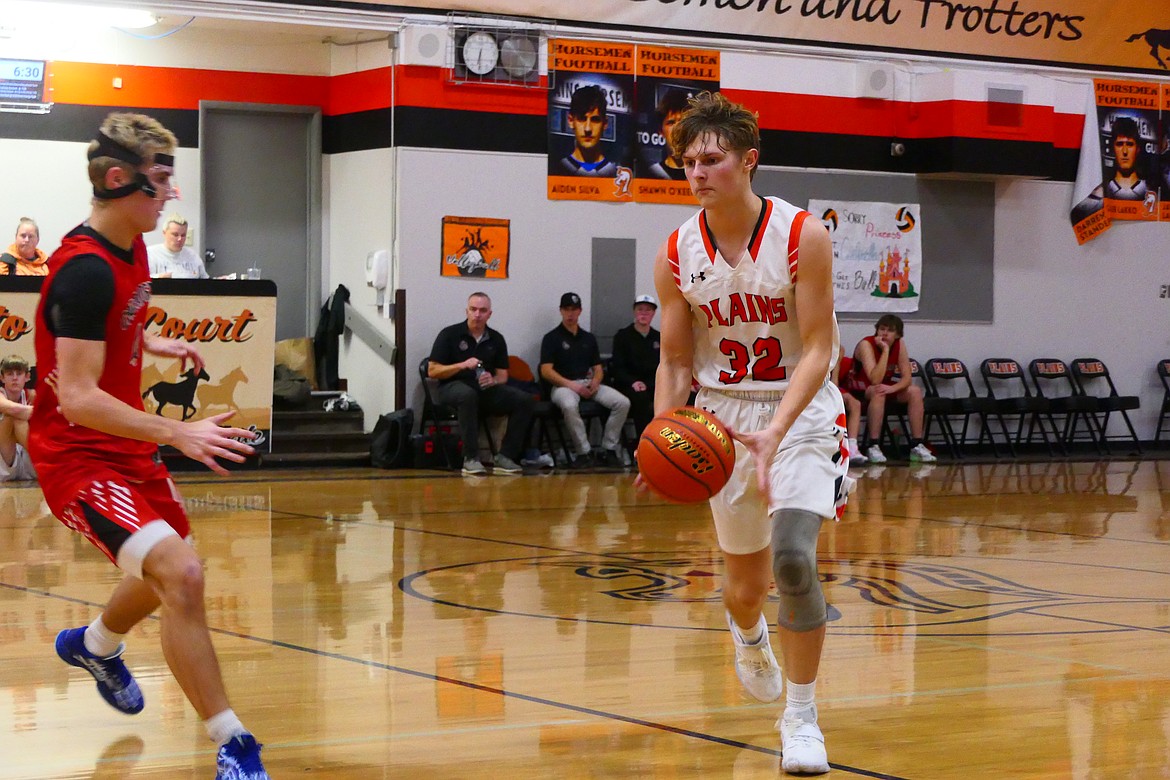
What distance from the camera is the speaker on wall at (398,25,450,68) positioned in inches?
497

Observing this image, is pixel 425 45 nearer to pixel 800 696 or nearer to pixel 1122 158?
pixel 1122 158

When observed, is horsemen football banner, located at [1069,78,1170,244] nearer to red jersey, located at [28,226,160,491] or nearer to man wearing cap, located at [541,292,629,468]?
man wearing cap, located at [541,292,629,468]

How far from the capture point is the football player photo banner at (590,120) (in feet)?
43.5

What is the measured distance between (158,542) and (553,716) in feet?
4.35

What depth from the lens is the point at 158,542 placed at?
3.47 metres

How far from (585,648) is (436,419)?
7312 mm

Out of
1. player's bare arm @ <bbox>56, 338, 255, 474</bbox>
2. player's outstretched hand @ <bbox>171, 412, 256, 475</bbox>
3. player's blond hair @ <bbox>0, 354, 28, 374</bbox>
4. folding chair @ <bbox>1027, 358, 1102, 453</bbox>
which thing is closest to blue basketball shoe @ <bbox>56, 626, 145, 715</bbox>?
player's bare arm @ <bbox>56, 338, 255, 474</bbox>

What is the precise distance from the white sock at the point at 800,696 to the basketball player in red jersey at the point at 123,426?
1361mm

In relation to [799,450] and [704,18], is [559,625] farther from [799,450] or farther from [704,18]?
[704,18]

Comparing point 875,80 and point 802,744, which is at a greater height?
point 875,80

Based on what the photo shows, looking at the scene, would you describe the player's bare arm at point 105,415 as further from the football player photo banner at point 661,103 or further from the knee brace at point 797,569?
the football player photo banner at point 661,103

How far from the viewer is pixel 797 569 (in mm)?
3764

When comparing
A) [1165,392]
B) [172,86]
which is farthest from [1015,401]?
[172,86]

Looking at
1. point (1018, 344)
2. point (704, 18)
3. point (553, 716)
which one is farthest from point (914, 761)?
point (1018, 344)
